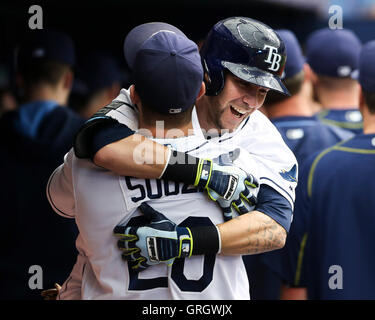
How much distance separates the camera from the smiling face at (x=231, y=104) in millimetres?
2141

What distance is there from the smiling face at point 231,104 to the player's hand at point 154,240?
0.54 meters

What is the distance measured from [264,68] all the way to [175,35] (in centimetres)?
44

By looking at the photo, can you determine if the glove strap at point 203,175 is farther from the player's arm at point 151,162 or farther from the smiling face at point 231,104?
the smiling face at point 231,104

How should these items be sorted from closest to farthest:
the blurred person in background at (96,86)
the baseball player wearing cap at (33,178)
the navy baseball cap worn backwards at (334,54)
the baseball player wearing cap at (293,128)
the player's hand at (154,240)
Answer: the player's hand at (154,240)
the baseball player wearing cap at (33,178)
the baseball player wearing cap at (293,128)
the navy baseball cap worn backwards at (334,54)
the blurred person in background at (96,86)

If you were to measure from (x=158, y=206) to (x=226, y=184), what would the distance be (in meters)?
0.20

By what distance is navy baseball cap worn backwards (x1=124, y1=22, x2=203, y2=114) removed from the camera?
170 cm

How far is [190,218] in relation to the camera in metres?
1.78

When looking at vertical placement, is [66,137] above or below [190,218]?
above

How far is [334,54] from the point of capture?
11.3ft

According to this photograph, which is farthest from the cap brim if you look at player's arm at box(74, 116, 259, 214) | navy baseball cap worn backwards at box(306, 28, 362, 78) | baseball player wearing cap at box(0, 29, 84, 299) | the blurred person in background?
the blurred person in background

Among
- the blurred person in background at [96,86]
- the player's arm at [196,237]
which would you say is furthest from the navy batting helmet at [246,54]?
the blurred person in background at [96,86]

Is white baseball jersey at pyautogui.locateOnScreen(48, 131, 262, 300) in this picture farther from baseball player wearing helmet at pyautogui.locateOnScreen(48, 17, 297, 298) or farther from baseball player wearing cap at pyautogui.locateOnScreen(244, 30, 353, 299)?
baseball player wearing cap at pyautogui.locateOnScreen(244, 30, 353, 299)
